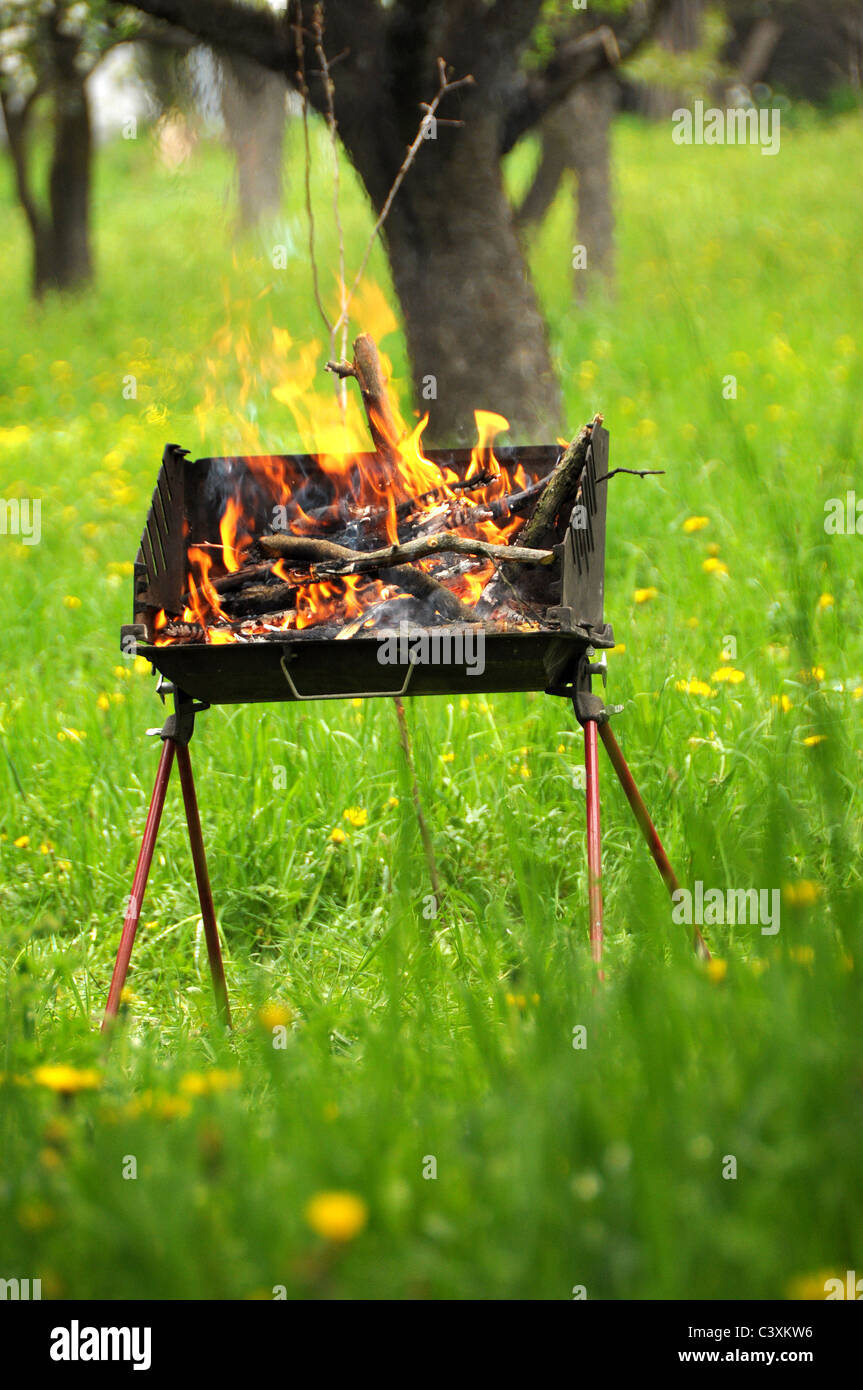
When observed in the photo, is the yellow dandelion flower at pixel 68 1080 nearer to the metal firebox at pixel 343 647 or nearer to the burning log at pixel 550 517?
the metal firebox at pixel 343 647

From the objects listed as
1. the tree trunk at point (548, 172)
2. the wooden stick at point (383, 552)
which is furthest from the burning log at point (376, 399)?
the tree trunk at point (548, 172)

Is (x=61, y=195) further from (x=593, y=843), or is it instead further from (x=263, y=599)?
(x=593, y=843)

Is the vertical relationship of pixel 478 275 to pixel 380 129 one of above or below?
below

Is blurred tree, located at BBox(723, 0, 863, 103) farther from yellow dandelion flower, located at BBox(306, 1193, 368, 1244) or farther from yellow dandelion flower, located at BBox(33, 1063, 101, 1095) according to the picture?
yellow dandelion flower, located at BBox(306, 1193, 368, 1244)

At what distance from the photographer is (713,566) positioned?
5133 mm

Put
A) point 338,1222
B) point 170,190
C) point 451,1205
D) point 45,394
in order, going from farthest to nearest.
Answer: point 45,394
point 170,190
point 451,1205
point 338,1222

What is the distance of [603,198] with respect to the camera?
1121 cm

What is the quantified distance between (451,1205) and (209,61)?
603cm

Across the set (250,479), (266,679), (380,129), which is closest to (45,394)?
(380,129)

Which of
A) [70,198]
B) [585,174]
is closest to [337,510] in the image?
[585,174]

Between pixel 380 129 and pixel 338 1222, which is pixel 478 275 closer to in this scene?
pixel 380 129

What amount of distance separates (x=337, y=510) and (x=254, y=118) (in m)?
3.59

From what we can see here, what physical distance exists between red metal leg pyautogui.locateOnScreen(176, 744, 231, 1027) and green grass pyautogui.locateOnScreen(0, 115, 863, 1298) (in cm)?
9

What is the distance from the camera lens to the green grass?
157 centimetres
